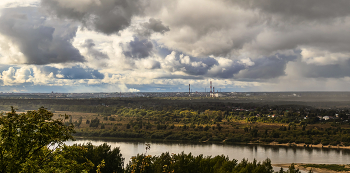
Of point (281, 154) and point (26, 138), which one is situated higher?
point (26, 138)

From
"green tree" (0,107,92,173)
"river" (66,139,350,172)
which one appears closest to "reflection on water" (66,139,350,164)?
"river" (66,139,350,172)

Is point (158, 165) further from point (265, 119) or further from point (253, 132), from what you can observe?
point (265, 119)

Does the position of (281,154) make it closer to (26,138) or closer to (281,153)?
(281,153)

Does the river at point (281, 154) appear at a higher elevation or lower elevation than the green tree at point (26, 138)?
lower

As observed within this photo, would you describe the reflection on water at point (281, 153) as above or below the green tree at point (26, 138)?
below

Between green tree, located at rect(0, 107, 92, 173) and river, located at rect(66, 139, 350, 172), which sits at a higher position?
green tree, located at rect(0, 107, 92, 173)

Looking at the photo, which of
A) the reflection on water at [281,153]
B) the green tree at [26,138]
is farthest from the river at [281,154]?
the green tree at [26,138]

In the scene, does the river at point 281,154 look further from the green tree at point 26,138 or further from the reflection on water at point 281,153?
the green tree at point 26,138

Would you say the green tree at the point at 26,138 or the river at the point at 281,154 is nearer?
the green tree at the point at 26,138

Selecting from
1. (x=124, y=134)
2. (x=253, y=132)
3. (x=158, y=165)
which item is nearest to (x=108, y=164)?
(x=158, y=165)

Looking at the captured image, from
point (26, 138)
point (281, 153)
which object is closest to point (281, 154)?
point (281, 153)

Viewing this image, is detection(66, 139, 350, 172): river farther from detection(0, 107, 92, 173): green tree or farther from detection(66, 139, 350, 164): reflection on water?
detection(0, 107, 92, 173): green tree
